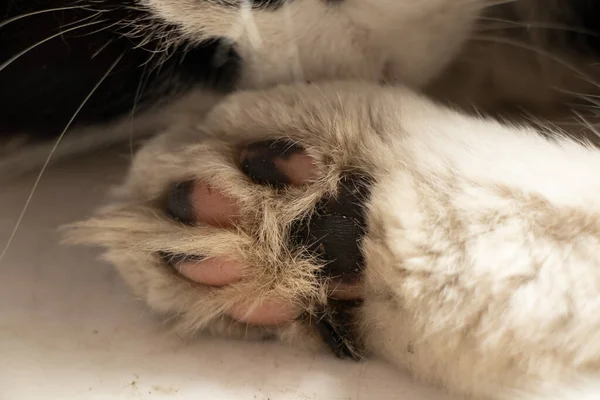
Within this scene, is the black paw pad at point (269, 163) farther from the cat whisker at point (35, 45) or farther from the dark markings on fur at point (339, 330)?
the cat whisker at point (35, 45)

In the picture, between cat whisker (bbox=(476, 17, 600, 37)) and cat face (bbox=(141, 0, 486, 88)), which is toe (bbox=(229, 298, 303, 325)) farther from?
cat whisker (bbox=(476, 17, 600, 37))

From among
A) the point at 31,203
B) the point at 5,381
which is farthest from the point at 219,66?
the point at 5,381

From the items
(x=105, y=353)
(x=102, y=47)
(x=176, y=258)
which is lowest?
(x=105, y=353)

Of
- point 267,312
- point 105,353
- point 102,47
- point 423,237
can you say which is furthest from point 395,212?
point 102,47

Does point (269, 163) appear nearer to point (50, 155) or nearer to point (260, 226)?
point (260, 226)

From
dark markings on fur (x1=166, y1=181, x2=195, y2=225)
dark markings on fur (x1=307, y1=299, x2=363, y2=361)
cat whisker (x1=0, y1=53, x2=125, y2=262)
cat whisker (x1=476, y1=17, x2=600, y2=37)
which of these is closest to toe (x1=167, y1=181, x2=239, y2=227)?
dark markings on fur (x1=166, y1=181, x2=195, y2=225)

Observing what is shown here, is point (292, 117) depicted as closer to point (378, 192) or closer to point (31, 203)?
point (378, 192)

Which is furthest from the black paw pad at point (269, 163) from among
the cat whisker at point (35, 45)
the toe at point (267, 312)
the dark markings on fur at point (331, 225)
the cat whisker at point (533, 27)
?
the cat whisker at point (533, 27)
